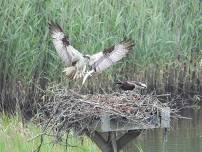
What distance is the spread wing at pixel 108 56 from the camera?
7176 millimetres

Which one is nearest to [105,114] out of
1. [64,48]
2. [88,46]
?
[64,48]

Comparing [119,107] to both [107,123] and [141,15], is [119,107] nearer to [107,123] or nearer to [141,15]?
[107,123]

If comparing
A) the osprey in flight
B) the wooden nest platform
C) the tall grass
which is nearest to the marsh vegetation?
the tall grass

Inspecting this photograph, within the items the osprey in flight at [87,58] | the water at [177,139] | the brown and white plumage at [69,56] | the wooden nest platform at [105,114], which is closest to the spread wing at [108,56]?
the osprey in flight at [87,58]

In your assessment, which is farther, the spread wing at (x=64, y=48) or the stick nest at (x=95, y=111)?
the spread wing at (x=64, y=48)

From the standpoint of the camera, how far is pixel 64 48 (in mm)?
7500

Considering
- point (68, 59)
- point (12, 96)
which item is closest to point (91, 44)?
point (12, 96)

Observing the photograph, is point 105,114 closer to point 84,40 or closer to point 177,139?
point 177,139

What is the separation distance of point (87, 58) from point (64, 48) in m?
0.34

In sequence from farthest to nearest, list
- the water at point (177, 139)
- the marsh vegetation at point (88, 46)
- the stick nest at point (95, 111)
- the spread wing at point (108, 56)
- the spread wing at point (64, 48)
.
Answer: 1. the marsh vegetation at point (88, 46)
2. the water at point (177, 139)
3. the spread wing at point (64, 48)
4. the spread wing at point (108, 56)
5. the stick nest at point (95, 111)

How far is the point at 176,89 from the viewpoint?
1134 cm

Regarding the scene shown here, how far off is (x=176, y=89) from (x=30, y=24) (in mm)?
2357

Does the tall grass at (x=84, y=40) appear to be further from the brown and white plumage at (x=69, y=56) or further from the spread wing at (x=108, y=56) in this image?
the spread wing at (x=108, y=56)

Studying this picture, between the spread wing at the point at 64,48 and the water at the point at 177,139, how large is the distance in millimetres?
1828
